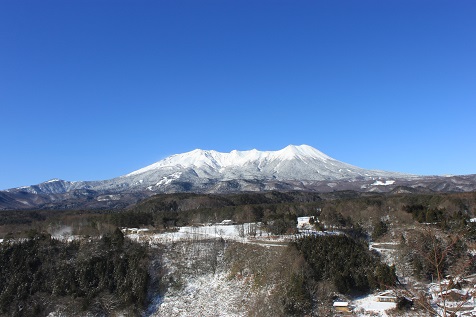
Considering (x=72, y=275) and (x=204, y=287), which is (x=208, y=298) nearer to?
(x=204, y=287)

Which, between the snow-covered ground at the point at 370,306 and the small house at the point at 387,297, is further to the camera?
the small house at the point at 387,297

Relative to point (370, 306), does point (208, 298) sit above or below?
above

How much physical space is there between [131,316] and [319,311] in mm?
12265

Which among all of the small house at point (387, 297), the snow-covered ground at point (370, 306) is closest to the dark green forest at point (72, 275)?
the snow-covered ground at point (370, 306)

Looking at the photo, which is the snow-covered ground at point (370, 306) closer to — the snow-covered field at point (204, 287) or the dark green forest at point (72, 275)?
the snow-covered field at point (204, 287)

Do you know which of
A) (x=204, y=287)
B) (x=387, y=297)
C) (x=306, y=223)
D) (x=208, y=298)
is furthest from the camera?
(x=306, y=223)

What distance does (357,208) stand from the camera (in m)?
49.0

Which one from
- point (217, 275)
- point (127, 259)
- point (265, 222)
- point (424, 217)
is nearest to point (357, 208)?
point (424, 217)

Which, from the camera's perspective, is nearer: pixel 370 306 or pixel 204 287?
pixel 370 306

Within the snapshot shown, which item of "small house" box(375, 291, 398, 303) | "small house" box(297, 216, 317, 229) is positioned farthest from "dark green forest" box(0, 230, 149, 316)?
"small house" box(297, 216, 317, 229)

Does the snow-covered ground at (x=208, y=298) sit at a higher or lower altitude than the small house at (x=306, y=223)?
lower

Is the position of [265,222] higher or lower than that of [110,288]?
higher

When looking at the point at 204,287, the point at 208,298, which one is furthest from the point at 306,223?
the point at 208,298

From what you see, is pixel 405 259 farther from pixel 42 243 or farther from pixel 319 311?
pixel 42 243
